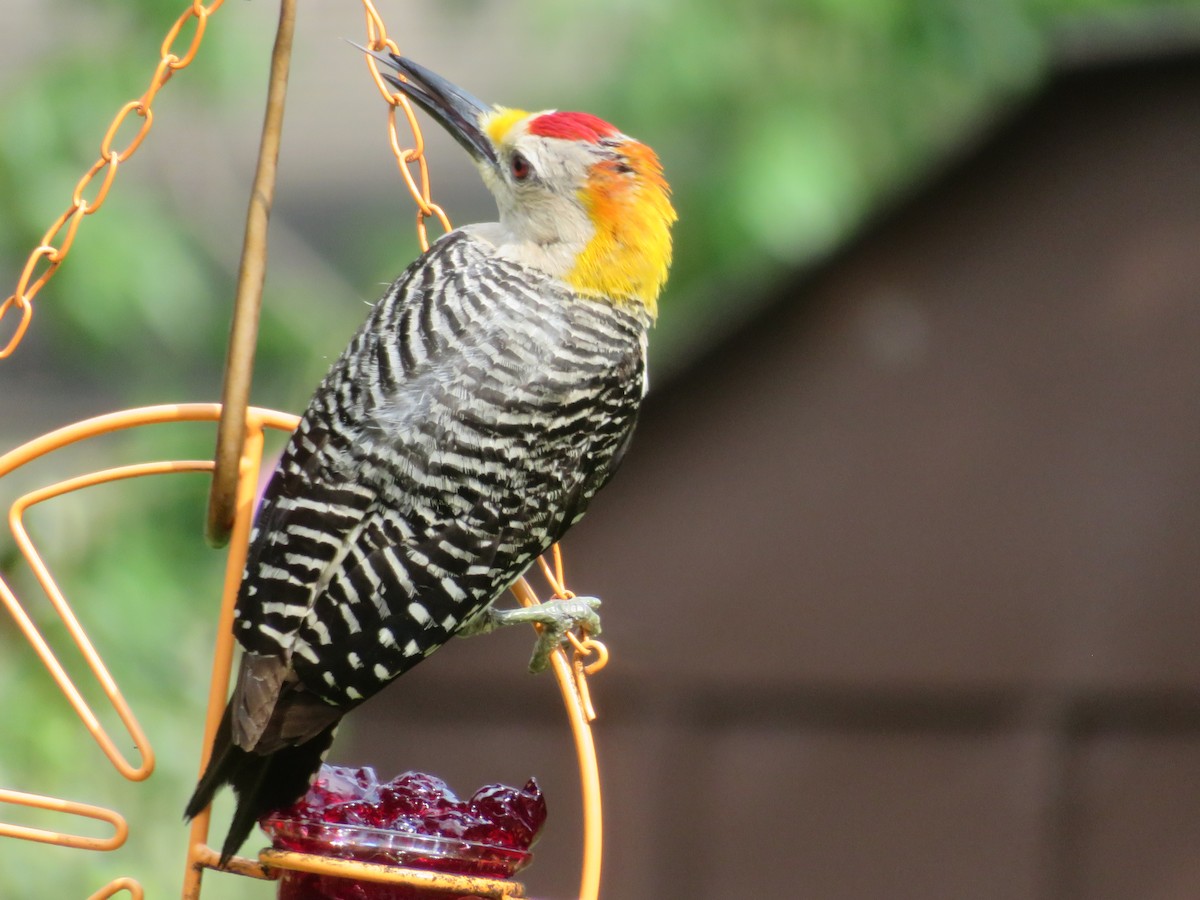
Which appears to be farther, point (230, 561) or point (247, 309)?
point (230, 561)

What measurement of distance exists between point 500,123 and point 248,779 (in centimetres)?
119

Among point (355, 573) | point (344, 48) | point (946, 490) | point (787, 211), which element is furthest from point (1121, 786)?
point (344, 48)

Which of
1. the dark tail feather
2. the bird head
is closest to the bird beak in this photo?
the bird head

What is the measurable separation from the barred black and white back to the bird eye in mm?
153

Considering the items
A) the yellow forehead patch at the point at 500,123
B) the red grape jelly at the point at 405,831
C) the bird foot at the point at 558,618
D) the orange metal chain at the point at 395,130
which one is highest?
the yellow forehead patch at the point at 500,123

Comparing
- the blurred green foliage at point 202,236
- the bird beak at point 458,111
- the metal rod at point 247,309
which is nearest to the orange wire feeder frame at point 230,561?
the metal rod at point 247,309

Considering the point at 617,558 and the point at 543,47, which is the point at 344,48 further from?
the point at 617,558

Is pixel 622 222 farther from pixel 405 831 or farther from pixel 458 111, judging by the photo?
pixel 405 831

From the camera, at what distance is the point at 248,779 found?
7.26ft

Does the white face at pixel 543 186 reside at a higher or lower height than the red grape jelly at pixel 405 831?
higher

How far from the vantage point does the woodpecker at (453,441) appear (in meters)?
2.23

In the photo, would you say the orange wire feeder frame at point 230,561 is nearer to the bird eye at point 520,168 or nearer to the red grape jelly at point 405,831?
the red grape jelly at point 405,831

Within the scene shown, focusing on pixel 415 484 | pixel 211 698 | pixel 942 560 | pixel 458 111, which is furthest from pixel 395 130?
pixel 942 560

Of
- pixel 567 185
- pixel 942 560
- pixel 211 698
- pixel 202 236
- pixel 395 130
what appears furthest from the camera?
pixel 202 236
